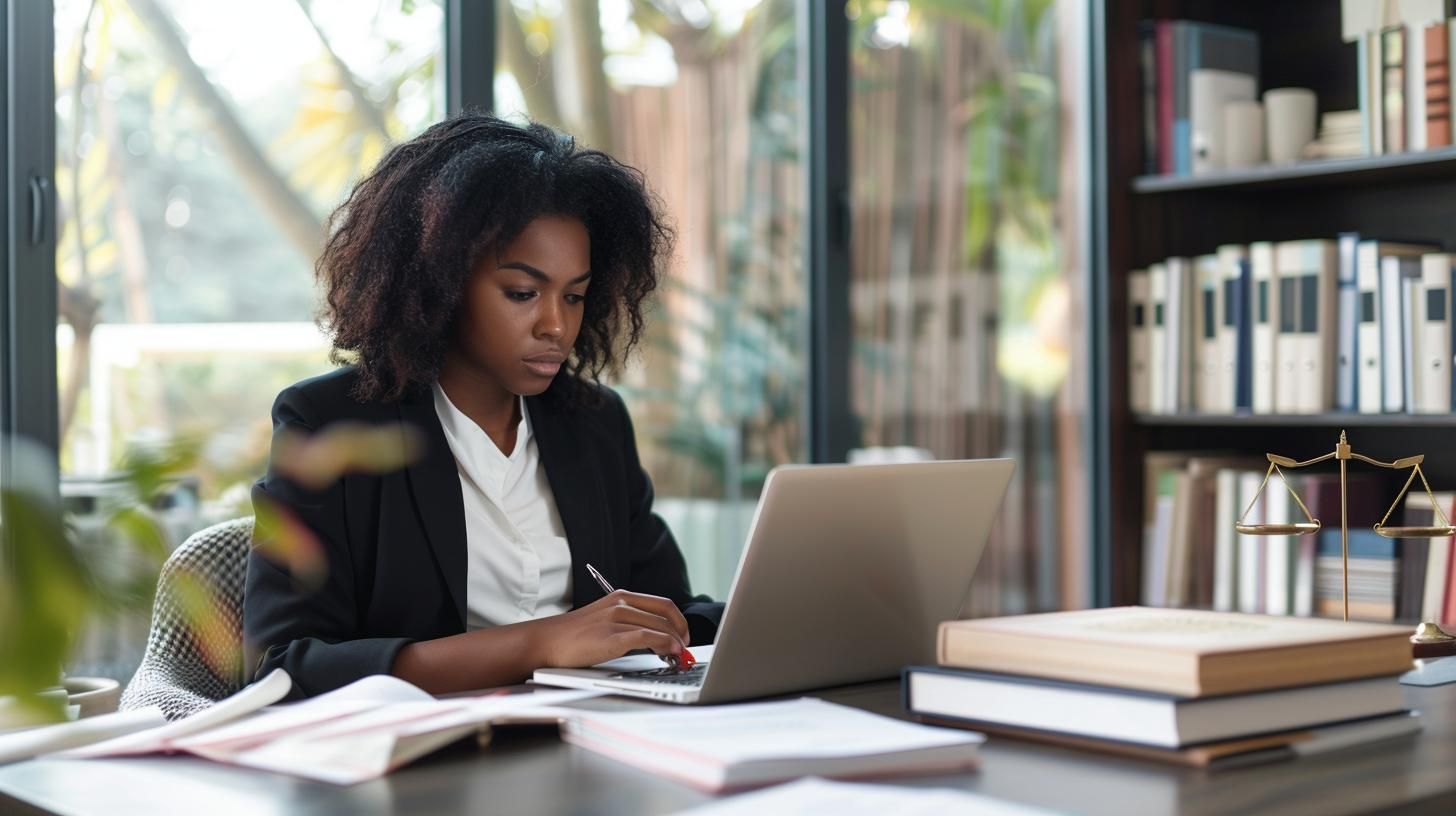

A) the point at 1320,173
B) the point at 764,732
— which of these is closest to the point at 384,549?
the point at 764,732

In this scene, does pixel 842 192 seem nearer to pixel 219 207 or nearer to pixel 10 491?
pixel 219 207

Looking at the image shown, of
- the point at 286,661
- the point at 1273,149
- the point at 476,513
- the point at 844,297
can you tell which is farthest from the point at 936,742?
the point at 1273,149

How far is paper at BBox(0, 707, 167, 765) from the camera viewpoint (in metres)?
1.04

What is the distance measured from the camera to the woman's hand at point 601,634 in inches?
52.4

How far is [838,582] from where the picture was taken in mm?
1254

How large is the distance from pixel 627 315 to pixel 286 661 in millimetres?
→ 881

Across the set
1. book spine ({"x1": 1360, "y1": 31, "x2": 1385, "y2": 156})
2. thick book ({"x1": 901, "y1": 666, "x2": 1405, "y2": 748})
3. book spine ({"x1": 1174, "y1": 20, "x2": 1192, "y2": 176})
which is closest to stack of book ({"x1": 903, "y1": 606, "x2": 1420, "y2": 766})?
thick book ({"x1": 901, "y1": 666, "x2": 1405, "y2": 748})

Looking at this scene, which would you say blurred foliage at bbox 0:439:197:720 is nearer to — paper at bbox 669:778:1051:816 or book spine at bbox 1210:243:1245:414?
paper at bbox 669:778:1051:816

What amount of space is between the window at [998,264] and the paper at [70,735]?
7.45 feet

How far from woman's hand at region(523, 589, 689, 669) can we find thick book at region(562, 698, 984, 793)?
223 millimetres

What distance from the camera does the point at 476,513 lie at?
1.73 metres

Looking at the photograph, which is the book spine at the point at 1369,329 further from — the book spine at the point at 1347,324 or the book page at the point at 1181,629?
the book page at the point at 1181,629

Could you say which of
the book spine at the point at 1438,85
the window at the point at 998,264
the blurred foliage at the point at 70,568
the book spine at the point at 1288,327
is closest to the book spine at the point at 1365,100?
the book spine at the point at 1438,85

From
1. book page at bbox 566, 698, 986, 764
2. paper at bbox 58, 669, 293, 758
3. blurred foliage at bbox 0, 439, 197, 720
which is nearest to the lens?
blurred foliage at bbox 0, 439, 197, 720
